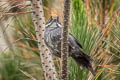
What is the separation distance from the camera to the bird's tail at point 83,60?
291 cm

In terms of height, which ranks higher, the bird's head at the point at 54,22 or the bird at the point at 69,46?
the bird's head at the point at 54,22

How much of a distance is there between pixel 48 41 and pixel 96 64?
0.45m

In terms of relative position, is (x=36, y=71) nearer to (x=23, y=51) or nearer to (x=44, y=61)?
(x=23, y=51)

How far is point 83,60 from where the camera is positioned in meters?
2.99

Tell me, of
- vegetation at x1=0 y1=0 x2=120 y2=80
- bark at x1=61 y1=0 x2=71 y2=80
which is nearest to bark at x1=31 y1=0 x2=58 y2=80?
vegetation at x1=0 y1=0 x2=120 y2=80

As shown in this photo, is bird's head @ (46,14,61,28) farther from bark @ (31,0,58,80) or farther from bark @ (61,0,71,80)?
bark @ (61,0,71,80)

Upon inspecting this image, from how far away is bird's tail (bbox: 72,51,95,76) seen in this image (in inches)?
114

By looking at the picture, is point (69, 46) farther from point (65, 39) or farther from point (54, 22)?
point (65, 39)

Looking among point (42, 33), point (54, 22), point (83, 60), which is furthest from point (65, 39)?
point (54, 22)

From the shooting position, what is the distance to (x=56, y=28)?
123 inches

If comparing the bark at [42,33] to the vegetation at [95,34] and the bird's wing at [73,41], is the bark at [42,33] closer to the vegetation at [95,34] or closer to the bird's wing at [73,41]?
the vegetation at [95,34]

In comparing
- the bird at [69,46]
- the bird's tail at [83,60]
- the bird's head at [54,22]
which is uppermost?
the bird's head at [54,22]

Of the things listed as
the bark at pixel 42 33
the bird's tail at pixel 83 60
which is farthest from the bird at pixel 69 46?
the bark at pixel 42 33

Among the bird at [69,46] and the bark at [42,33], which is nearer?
the bark at [42,33]
